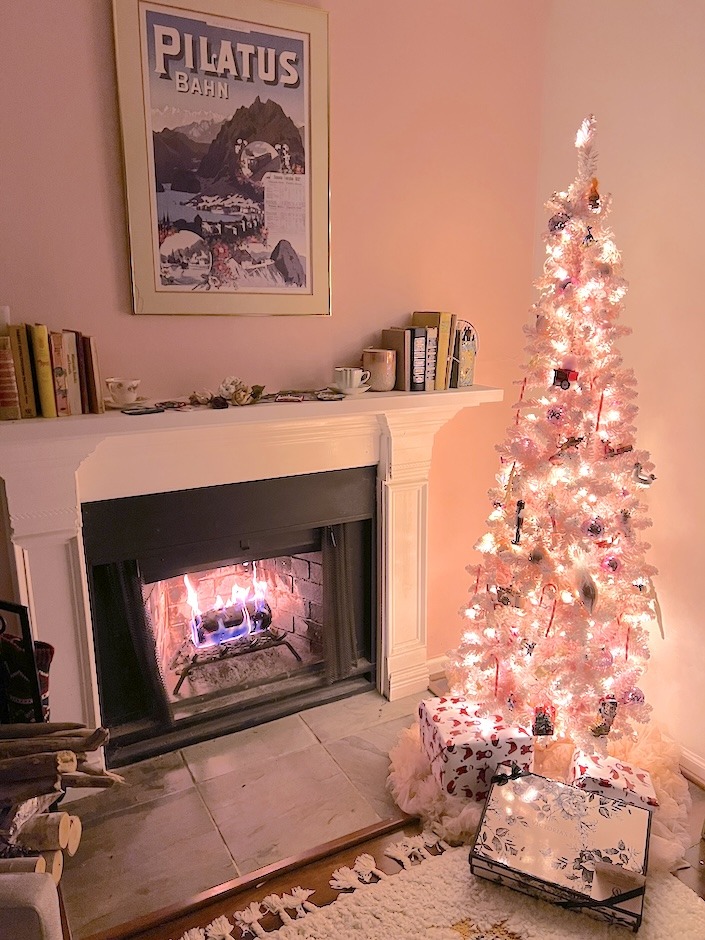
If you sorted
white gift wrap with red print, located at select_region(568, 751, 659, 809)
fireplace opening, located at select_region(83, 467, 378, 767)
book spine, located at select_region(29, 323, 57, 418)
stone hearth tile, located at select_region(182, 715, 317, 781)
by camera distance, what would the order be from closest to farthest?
book spine, located at select_region(29, 323, 57, 418) → white gift wrap with red print, located at select_region(568, 751, 659, 809) → fireplace opening, located at select_region(83, 467, 378, 767) → stone hearth tile, located at select_region(182, 715, 317, 781)

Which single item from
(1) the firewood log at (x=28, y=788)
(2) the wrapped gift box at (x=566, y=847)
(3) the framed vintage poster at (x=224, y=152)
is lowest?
(2) the wrapped gift box at (x=566, y=847)

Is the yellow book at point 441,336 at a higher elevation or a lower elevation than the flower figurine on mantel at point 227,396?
higher

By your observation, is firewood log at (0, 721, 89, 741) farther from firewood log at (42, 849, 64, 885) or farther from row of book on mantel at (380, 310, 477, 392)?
row of book on mantel at (380, 310, 477, 392)

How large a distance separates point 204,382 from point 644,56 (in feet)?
6.29

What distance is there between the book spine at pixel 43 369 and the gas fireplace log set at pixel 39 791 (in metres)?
0.91

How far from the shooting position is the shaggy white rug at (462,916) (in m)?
1.83

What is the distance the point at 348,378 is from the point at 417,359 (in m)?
0.31

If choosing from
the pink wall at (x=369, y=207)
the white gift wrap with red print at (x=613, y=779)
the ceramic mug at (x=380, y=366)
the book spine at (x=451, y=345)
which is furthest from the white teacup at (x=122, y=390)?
the white gift wrap with red print at (x=613, y=779)

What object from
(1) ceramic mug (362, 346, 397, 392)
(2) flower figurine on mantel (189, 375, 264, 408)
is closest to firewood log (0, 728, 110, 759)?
(2) flower figurine on mantel (189, 375, 264, 408)

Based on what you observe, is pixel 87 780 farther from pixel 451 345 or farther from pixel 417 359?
pixel 451 345

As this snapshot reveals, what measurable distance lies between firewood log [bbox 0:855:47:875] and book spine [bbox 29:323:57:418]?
117 centimetres

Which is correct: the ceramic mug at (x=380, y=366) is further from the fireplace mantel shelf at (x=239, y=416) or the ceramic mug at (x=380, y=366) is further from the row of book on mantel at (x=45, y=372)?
the row of book on mantel at (x=45, y=372)

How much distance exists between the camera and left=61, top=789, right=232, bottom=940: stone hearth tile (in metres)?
1.90

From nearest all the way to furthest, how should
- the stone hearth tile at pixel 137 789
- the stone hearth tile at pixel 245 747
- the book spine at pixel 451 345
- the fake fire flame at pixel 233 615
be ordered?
the stone hearth tile at pixel 137 789 → the stone hearth tile at pixel 245 747 → the book spine at pixel 451 345 → the fake fire flame at pixel 233 615
